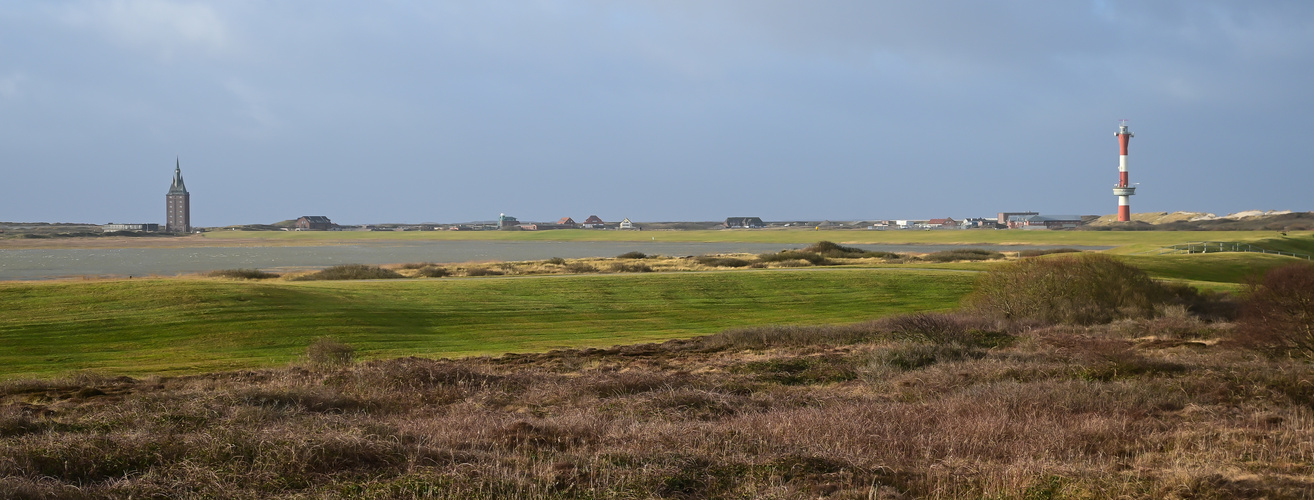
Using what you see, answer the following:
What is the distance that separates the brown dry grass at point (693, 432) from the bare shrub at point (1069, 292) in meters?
11.1

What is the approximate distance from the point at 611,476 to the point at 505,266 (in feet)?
170

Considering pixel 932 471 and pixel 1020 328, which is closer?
pixel 932 471

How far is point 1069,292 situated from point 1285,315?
11.2 m

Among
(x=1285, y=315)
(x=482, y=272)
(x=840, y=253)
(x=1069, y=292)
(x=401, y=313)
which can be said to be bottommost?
(x=401, y=313)

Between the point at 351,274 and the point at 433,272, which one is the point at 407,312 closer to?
the point at 351,274

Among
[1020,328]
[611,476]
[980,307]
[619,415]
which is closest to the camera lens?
[611,476]

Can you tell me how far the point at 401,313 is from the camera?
29297 millimetres

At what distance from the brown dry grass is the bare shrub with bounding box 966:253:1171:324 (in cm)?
1106

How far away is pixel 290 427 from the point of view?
881 centimetres

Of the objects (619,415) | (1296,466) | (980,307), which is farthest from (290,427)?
(980,307)

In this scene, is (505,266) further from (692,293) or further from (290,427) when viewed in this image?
(290,427)

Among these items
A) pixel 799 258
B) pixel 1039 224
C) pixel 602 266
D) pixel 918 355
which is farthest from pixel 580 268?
pixel 1039 224

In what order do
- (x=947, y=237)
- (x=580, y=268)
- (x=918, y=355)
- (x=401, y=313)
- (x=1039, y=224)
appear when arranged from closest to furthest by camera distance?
(x=918, y=355)
(x=401, y=313)
(x=580, y=268)
(x=947, y=237)
(x=1039, y=224)

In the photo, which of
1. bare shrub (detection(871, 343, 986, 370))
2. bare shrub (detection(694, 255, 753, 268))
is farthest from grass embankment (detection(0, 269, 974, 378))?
bare shrub (detection(694, 255, 753, 268))
